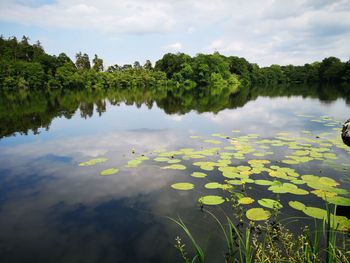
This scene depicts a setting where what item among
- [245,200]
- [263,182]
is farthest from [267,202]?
[263,182]

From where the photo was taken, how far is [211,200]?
591 cm

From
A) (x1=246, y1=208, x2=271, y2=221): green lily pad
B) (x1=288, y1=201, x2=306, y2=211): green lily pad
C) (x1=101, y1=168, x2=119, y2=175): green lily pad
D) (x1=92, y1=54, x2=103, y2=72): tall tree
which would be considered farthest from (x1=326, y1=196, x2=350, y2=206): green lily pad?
(x1=92, y1=54, x2=103, y2=72): tall tree

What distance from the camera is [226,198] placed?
601 cm

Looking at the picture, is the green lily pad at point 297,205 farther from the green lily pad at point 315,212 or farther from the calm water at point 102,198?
the calm water at point 102,198

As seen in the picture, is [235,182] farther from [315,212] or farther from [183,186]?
[315,212]

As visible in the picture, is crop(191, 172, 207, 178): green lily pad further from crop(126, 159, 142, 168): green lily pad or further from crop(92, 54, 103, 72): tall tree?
crop(92, 54, 103, 72): tall tree

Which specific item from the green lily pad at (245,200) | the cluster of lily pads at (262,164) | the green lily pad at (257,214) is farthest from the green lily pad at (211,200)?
the green lily pad at (257,214)

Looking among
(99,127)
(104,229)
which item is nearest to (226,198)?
(104,229)

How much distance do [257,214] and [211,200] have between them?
43.7 inches

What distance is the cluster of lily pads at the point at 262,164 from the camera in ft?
18.8

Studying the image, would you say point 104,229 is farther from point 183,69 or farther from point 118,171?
point 183,69

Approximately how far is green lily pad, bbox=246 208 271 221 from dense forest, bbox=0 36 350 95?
47619mm

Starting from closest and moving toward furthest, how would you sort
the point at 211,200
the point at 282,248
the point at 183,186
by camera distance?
the point at 282,248 → the point at 211,200 → the point at 183,186

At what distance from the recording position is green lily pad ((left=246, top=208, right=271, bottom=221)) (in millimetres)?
5033
